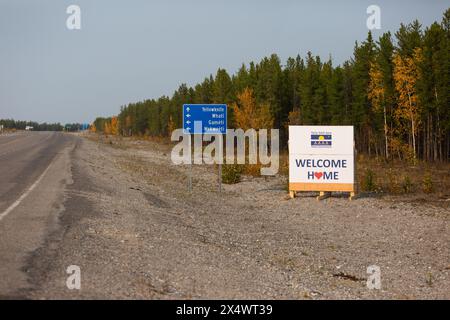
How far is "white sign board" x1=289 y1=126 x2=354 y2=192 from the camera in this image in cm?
1942

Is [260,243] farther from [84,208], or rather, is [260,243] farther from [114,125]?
[114,125]

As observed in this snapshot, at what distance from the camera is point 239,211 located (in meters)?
17.9

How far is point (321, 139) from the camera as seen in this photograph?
1955cm

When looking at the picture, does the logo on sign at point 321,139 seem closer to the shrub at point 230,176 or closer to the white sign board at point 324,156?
the white sign board at point 324,156

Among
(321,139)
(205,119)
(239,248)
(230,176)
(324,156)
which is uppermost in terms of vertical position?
(205,119)

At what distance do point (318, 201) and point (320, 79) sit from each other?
2178 inches

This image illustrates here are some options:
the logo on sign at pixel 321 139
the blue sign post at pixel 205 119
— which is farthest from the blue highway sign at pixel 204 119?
the logo on sign at pixel 321 139

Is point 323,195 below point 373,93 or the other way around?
below

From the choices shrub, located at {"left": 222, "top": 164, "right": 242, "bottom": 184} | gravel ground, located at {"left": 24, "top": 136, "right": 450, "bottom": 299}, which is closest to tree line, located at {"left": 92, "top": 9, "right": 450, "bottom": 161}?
shrub, located at {"left": 222, "top": 164, "right": 242, "bottom": 184}

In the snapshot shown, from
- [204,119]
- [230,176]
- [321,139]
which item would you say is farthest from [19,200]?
[230,176]

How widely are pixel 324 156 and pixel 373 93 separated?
39.1 metres

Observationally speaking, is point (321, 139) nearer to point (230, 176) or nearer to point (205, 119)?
point (205, 119)

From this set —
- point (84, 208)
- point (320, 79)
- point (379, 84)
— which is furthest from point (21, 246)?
point (320, 79)

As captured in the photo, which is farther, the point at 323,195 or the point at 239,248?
the point at 323,195
